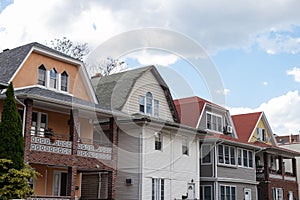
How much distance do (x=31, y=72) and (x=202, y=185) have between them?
48.5 ft

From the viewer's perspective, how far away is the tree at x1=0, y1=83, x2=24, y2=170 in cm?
1873

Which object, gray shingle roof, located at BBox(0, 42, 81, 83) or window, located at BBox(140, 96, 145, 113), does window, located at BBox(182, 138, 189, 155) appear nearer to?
window, located at BBox(140, 96, 145, 113)

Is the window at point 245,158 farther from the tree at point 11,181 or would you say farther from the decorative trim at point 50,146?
the tree at point 11,181

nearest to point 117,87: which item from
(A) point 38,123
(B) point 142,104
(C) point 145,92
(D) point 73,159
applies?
(C) point 145,92

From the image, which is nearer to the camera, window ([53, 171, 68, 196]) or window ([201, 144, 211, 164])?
window ([53, 171, 68, 196])

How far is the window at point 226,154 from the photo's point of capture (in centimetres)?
3284

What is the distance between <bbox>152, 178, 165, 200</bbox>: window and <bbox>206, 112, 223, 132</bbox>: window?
30.9 ft

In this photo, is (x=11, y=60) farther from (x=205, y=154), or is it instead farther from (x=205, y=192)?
(x=205, y=192)

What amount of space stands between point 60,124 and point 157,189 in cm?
676

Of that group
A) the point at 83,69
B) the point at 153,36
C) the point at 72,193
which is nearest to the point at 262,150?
the point at 153,36

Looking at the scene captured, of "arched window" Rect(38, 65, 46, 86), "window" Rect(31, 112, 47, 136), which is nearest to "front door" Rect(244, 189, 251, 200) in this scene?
"window" Rect(31, 112, 47, 136)

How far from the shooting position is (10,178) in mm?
18297

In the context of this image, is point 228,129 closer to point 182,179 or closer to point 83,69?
point 182,179

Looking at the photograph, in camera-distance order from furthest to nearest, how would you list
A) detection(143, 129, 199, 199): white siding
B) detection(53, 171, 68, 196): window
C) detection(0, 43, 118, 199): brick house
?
detection(143, 129, 199, 199): white siding, detection(53, 171, 68, 196): window, detection(0, 43, 118, 199): brick house
